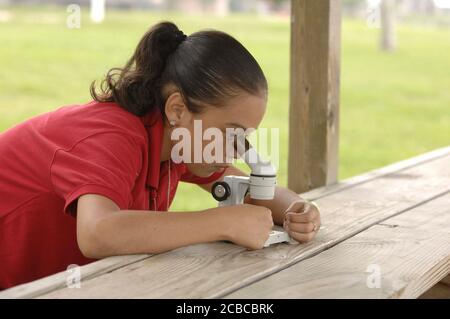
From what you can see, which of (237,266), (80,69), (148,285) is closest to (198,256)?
(237,266)

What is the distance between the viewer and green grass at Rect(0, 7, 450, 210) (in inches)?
365

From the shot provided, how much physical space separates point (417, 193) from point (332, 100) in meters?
0.57

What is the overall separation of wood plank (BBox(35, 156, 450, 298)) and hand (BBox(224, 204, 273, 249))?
0.03 metres

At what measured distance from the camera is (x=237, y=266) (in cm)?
195

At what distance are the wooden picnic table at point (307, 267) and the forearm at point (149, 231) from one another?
0.09ft

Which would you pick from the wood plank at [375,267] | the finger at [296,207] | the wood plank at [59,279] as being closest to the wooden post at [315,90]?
the wood plank at [375,267]

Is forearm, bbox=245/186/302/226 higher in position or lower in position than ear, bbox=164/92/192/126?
lower

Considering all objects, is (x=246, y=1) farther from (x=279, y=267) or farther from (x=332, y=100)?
(x=279, y=267)

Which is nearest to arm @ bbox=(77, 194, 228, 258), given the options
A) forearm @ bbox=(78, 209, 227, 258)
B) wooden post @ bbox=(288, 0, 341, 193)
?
forearm @ bbox=(78, 209, 227, 258)

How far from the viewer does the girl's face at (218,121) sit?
2189mm

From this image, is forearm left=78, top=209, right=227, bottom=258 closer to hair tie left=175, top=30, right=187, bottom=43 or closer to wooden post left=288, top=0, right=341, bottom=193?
hair tie left=175, top=30, right=187, bottom=43

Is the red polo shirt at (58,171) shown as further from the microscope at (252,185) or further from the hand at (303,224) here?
the hand at (303,224)

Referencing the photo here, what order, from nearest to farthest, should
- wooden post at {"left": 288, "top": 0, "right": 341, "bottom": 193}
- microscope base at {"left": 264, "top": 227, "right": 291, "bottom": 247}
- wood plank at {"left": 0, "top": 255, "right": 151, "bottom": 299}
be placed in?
wood plank at {"left": 0, "top": 255, "right": 151, "bottom": 299}
microscope base at {"left": 264, "top": 227, "right": 291, "bottom": 247}
wooden post at {"left": 288, "top": 0, "right": 341, "bottom": 193}

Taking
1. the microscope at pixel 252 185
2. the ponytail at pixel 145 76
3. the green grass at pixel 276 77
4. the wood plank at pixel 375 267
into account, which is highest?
the ponytail at pixel 145 76
